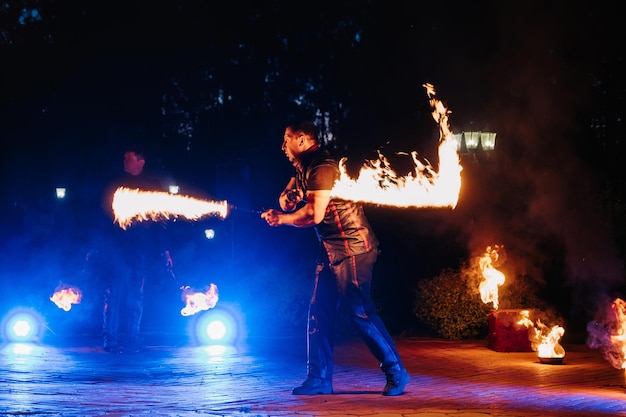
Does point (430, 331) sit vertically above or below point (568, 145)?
below

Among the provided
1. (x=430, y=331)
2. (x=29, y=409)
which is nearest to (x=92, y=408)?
(x=29, y=409)

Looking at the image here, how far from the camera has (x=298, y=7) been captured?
17062 mm

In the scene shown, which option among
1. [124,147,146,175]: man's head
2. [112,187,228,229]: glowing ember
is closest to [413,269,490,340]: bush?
[112,187,228,229]: glowing ember

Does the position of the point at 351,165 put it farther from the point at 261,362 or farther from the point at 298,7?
the point at 261,362

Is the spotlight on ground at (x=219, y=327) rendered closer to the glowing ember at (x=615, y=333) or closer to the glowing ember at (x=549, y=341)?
the glowing ember at (x=549, y=341)

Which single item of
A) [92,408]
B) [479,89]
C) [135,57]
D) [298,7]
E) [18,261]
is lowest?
[92,408]

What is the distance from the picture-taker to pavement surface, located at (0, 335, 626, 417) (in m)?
6.39

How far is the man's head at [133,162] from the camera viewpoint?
966 cm

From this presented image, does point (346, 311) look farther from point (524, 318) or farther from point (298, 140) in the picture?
point (524, 318)

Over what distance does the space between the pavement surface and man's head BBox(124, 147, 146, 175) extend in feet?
6.12

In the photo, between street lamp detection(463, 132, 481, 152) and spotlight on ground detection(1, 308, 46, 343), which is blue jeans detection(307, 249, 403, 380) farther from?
street lamp detection(463, 132, 481, 152)

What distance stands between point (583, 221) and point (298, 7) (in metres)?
6.96

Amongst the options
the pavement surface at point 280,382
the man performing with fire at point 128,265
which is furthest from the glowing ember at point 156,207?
the pavement surface at point 280,382


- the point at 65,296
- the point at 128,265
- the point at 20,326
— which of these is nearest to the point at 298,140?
the point at 128,265
